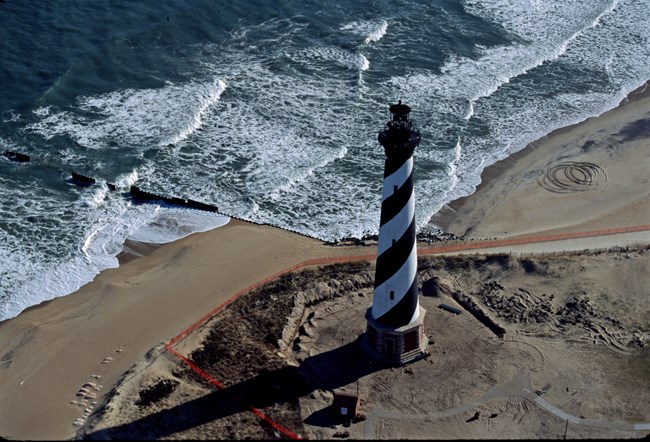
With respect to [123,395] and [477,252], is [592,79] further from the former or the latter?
[123,395]

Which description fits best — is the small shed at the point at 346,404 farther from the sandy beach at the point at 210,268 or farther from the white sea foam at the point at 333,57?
the white sea foam at the point at 333,57

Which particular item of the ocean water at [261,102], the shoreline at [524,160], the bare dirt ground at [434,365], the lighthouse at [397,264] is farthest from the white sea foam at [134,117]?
the lighthouse at [397,264]

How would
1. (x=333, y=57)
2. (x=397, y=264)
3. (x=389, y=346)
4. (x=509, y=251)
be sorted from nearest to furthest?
(x=397, y=264), (x=389, y=346), (x=509, y=251), (x=333, y=57)

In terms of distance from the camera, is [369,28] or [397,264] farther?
[369,28]

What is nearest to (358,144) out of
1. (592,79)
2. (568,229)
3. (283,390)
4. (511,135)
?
(511,135)

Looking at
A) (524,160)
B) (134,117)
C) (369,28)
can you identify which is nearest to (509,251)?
(524,160)

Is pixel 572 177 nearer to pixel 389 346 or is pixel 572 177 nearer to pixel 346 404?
pixel 389 346
